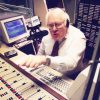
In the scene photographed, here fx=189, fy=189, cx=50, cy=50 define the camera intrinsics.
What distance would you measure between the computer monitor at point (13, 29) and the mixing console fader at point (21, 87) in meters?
0.81

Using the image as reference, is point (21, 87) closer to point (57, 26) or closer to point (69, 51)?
point (69, 51)

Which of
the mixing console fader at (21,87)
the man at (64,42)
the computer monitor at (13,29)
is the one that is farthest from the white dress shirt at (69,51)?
the computer monitor at (13,29)

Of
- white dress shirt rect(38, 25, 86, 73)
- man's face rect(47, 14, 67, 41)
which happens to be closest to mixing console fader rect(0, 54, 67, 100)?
white dress shirt rect(38, 25, 86, 73)

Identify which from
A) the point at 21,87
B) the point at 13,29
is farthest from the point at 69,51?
the point at 13,29

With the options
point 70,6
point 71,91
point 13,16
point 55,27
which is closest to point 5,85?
point 71,91

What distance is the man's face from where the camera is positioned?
5.98 ft

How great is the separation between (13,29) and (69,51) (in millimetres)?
877

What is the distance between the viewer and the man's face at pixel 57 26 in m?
1.82

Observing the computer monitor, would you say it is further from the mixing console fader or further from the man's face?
the mixing console fader

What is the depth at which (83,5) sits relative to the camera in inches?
105

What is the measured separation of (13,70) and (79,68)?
0.74 m

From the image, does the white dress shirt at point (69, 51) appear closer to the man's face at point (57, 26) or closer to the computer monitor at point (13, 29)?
the man's face at point (57, 26)

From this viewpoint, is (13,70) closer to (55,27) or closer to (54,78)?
(54,78)

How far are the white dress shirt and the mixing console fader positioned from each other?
26 centimetres
